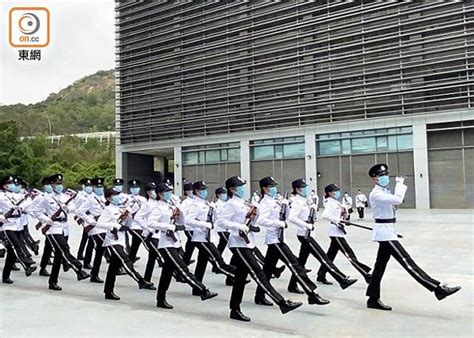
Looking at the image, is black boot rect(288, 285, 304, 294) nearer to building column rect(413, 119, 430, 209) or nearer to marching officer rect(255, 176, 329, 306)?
marching officer rect(255, 176, 329, 306)

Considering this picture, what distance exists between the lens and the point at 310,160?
3388 cm

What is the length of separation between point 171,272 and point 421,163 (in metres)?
26.1

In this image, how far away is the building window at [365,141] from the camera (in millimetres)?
30580

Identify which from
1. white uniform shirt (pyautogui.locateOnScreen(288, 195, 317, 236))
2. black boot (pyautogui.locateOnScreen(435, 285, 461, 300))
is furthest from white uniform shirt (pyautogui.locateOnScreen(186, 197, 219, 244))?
black boot (pyautogui.locateOnScreen(435, 285, 461, 300))

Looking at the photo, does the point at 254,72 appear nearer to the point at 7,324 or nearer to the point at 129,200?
the point at 129,200

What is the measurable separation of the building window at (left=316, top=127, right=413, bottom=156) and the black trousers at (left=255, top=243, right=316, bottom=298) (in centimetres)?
2578

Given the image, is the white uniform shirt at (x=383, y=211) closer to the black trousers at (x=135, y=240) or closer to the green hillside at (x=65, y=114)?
the black trousers at (x=135, y=240)

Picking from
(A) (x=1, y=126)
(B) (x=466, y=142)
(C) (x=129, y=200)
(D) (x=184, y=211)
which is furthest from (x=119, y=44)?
(D) (x=184, y=211)

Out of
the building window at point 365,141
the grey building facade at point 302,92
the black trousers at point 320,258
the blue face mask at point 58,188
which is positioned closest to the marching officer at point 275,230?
the black trousers at point 320,258

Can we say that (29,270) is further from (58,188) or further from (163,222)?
(163,222)

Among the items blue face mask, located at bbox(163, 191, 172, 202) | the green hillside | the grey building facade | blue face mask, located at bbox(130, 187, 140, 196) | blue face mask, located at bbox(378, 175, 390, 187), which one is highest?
the green hillside

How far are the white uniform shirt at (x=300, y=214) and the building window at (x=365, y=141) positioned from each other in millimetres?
24976

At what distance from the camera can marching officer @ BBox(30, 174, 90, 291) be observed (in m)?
7.90

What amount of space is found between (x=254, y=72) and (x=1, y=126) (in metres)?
23.2
